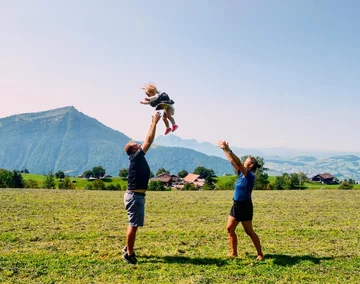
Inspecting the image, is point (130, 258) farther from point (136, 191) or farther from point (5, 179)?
point (5, 179)

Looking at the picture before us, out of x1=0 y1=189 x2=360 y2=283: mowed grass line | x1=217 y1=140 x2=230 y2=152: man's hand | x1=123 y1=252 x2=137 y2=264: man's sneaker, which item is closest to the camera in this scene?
x1=0 y1=189 x2=360 y2=283: mowed grass line

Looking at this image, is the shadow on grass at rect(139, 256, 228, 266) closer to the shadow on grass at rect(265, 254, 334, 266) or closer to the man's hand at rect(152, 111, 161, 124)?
the shadow on grass at rect(265, 254, 334, 266)

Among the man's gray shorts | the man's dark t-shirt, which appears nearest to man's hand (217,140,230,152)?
the man's dark t-shirt

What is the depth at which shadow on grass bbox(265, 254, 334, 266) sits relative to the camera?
7.18 meters

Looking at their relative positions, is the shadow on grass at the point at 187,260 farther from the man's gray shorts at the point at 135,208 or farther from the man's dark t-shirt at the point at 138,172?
the man's dark t-shirt at the point at 138,172

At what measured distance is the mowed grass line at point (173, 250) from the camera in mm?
6227

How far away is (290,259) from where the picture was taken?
7.45 m

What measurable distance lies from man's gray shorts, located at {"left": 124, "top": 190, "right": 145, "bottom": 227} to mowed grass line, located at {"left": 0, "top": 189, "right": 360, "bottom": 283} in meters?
0.89

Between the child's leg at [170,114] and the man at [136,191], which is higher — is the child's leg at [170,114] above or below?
above

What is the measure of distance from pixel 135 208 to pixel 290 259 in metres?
3.82

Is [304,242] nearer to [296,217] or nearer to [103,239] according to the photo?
[296,217]

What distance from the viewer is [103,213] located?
14625 mm

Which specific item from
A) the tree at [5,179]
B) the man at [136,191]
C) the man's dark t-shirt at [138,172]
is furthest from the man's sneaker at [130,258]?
the tree at [5,179]

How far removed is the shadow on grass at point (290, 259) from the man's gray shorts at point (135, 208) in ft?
10.5
